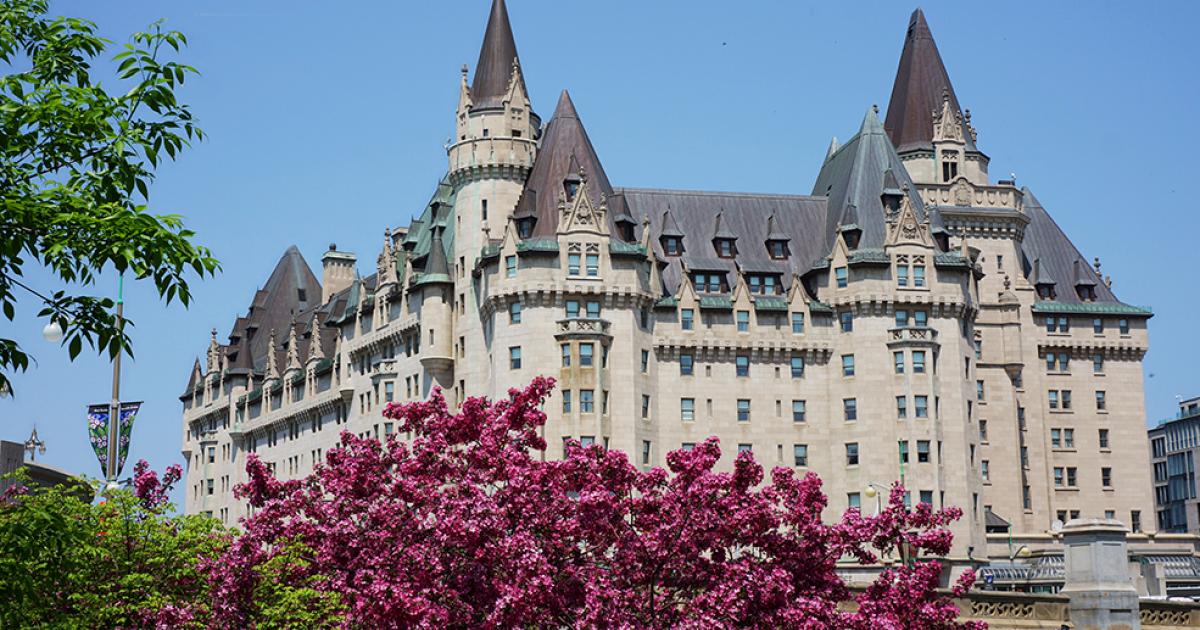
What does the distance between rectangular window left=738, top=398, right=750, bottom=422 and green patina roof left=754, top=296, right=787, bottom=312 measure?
232 inches

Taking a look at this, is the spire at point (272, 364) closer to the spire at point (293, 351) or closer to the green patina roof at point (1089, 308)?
the spire at point (293, 351)

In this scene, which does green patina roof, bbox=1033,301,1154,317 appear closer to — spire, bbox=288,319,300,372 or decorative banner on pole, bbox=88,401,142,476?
spire, bbox=288,319,300,372

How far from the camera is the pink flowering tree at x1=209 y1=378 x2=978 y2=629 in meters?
34.1

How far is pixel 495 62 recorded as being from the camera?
104938 mm

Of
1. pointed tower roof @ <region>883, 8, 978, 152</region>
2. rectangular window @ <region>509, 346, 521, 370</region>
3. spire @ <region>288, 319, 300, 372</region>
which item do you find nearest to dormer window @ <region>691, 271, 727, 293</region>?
rectangular window @ <region>509, 346, 521, 370</region>

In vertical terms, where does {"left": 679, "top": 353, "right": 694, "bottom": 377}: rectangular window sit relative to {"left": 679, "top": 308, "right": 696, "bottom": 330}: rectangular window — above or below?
below

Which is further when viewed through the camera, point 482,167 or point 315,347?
point 315,347

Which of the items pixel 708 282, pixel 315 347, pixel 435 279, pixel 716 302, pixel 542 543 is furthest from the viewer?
pixel 315 347

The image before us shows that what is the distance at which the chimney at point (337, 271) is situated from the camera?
14438 centimetres

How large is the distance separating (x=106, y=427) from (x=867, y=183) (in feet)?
211

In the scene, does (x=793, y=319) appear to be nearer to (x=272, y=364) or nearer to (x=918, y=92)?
(x=918, y=92)

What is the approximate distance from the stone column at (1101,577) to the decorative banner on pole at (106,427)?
94.6ft

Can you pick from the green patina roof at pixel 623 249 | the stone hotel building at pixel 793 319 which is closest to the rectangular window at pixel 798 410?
the stone hotel building at pixel 793 319

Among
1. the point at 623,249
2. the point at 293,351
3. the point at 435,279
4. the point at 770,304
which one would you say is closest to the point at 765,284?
the point at 770,304
